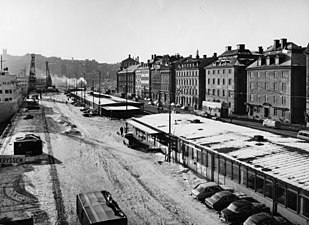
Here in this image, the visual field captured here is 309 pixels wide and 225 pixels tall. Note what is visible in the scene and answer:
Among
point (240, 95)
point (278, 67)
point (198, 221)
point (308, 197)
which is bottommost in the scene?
point (198, 221)

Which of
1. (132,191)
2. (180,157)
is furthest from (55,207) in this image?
(180,157)

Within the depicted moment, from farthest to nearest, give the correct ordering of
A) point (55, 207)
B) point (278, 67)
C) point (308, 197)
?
point (278, 67), point (55, 207), point (308, 197)

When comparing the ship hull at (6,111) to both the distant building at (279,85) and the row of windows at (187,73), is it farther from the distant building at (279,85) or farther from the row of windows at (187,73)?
the distant building at (279,85)

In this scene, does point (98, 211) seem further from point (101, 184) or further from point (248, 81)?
point (248, 81)

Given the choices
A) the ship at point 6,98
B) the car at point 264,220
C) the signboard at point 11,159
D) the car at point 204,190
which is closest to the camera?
the car at point 264,220

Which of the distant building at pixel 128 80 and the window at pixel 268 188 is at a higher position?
the distant building at pixel 128 80

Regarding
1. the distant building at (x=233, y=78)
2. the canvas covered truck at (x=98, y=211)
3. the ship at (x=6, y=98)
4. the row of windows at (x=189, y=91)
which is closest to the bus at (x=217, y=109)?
the distant building at (x=233, y=78)

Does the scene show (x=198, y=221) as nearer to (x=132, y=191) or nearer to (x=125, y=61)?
(x=132, y=191)
